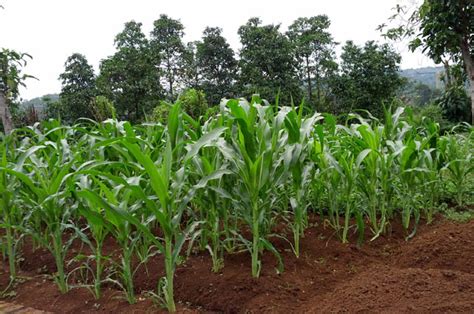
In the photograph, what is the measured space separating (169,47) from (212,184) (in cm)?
2197

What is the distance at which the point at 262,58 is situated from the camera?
2000 centimetres

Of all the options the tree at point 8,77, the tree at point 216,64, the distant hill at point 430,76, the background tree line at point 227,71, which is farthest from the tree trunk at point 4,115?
the distant hill at point 430,76

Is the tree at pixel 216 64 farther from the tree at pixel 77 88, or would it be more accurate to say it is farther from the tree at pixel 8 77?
the tree at pixel 8 77

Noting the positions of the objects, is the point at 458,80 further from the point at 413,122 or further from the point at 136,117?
the point at 136,117

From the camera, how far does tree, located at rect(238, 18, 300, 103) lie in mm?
19766

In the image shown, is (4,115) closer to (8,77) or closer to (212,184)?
(8,77)

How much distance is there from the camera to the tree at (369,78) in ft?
66.9

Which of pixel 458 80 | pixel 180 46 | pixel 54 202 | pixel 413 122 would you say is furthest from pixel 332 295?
pixel 180 46

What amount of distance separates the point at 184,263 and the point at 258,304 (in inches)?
26.5

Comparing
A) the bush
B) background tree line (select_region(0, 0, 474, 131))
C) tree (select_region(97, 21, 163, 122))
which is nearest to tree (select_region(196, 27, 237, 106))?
background tree line (select_region(0, 0, 474, 131))

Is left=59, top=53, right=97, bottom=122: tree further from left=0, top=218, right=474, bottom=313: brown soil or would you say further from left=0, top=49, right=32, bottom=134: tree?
left=0, top=218, right=474, bottom=313: brown soil

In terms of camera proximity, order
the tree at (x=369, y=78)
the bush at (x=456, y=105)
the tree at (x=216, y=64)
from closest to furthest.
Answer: the bush at (x=456, y=105) < the tree at (x=369, y=78) < the tree at (x=216, y=64)

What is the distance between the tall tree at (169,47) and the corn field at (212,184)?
20.2m

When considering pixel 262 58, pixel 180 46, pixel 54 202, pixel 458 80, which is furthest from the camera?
pixel 180 46
